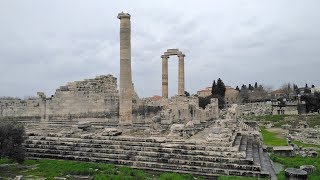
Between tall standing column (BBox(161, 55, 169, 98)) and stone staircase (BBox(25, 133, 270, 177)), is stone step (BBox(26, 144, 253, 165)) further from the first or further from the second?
tall standing column (BBox(161, 55, 169, 98))

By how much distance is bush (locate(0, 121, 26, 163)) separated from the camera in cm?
1110

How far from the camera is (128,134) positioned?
15500 mm

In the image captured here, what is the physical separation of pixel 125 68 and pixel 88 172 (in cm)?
897

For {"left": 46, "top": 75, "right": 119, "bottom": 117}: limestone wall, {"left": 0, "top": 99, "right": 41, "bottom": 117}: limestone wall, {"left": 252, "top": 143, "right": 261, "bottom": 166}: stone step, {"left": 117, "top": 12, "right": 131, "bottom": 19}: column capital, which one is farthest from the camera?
{"left": 0, "top": 99, "right": 41, "bottom": 117}: limestone wall

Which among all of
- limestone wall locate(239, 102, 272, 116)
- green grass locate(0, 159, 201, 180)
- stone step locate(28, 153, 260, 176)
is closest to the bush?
green grass locate(0, 159, 201, 180)

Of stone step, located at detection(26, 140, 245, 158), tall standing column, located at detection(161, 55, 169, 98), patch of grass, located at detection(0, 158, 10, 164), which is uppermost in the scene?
tall standing column, located at detection(161, 55, 169, 98)

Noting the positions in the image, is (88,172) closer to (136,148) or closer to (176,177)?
(136,148)

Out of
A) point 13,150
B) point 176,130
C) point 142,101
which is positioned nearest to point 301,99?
point 142,101

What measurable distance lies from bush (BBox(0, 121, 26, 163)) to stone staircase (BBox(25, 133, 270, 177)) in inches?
86.7

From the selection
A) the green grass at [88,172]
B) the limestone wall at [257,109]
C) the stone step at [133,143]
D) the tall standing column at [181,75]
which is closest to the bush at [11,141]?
the green grass at [88,172]

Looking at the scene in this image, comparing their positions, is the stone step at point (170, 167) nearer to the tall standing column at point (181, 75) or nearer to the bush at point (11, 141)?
the bush at point (11, 141)

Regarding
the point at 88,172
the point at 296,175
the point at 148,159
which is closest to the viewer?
the point at 296,175

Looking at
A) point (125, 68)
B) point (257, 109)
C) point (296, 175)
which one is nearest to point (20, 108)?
point (125, 68)

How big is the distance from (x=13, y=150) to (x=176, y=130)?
244 inches
